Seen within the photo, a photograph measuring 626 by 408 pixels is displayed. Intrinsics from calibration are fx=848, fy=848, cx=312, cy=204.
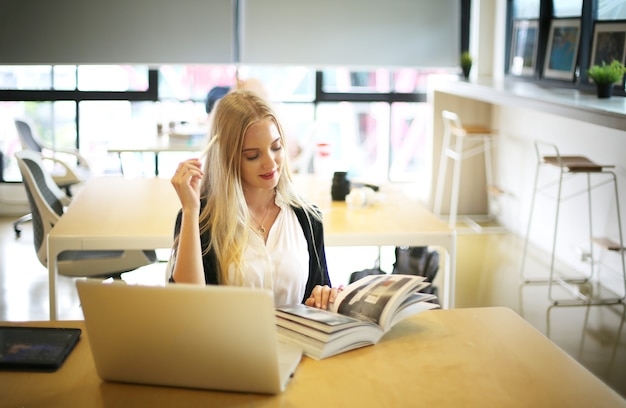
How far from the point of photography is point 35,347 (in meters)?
1.90

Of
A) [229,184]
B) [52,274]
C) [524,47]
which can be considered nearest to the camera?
[229,184]

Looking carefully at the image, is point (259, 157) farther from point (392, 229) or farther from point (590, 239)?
point (590, 239)

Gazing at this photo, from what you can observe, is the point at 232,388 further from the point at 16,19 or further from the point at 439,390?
the point at 16,19

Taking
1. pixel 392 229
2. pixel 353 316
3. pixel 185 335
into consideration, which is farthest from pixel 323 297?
pixel 392 229

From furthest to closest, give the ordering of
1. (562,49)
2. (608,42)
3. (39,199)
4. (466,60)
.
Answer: (466,60), (562,49), (608,42), (39,199)

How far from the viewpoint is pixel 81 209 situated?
3.59 metres

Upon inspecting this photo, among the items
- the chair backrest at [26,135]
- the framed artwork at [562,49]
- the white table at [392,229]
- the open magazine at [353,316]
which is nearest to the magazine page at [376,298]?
the open magazine at [353,316]

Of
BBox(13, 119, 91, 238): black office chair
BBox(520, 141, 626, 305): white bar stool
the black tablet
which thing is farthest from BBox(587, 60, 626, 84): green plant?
the black tablet

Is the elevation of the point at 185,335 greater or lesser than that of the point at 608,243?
greater

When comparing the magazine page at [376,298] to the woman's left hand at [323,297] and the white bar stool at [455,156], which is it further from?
the white bar stool at [455,156]

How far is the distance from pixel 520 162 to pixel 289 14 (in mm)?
2212

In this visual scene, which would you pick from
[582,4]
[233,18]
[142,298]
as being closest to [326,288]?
[142,298]

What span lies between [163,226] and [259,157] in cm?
114

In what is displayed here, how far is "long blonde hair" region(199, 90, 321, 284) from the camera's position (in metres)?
2.23
